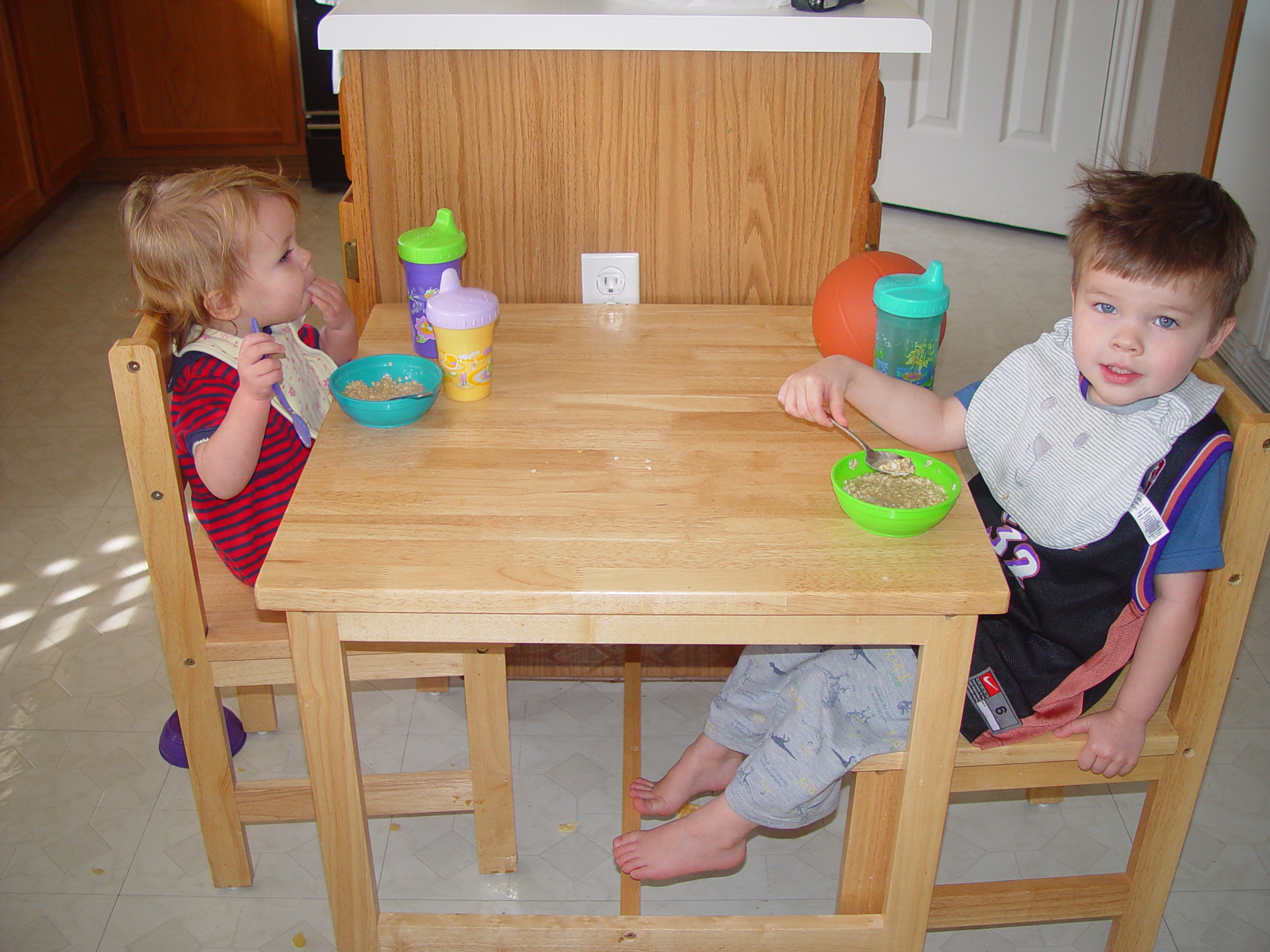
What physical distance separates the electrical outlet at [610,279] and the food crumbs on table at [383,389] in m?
0.37

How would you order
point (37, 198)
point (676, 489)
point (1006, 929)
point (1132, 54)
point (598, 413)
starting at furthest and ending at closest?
point (37, 198)
point (1132, 54)
point (1006, 929)
point (598, 413)
point (676, 489)

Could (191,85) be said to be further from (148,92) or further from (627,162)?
(627,162)

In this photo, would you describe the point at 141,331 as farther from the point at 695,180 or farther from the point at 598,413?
the point at 695,180

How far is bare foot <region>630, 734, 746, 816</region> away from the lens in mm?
1528

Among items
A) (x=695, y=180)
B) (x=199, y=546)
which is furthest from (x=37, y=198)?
(x=695, y=180)

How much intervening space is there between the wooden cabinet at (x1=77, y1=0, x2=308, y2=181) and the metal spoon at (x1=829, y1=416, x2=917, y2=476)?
289 cm

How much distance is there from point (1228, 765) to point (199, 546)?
1486mm

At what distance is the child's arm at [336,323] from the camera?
1478 millimetres

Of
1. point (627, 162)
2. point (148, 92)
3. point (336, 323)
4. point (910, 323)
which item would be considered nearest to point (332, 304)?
point (336, 323)

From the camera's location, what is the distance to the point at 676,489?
1.15m

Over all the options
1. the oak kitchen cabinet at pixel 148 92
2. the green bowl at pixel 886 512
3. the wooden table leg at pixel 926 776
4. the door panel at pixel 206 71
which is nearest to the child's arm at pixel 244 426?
the green bowl at pixel 886 512

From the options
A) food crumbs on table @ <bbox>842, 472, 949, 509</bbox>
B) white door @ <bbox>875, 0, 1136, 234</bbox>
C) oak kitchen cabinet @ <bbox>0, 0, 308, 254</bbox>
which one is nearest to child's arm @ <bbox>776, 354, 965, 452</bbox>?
food crumbs on table @ <bbox>842, 472, 949, 509</bbox>

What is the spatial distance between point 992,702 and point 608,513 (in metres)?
0.45

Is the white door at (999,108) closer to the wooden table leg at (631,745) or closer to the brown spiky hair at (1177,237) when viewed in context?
the wooden table leg at (631,745)
